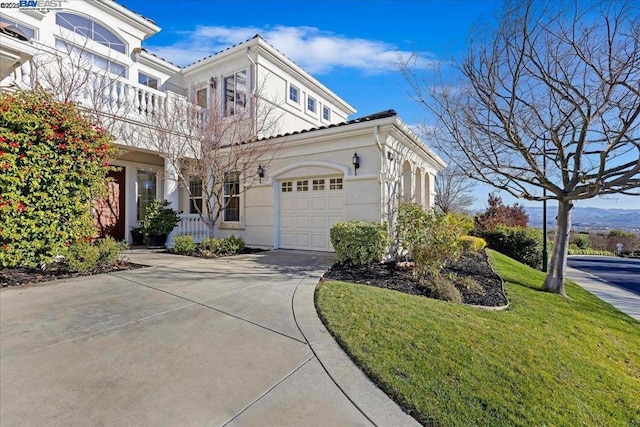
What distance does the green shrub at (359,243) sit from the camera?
7.35m

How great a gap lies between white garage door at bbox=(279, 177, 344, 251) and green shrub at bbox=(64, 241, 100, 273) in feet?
18.3

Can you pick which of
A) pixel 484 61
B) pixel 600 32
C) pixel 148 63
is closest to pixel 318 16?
pixel 484 61

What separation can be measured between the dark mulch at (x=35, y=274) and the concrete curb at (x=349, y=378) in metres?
4.53

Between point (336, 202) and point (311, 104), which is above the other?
point (311, 104)

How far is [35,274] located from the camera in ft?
18.2

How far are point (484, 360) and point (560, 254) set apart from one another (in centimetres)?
650

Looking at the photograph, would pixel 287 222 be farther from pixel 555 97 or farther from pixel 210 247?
pixel 555 97

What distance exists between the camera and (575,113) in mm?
7461

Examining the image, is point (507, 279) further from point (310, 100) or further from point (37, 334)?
point (310, 100)

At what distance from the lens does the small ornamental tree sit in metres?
5.18

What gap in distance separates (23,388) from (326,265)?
227 inches

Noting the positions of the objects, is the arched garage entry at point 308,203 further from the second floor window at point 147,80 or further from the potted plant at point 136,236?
the second floor window at point 147,80

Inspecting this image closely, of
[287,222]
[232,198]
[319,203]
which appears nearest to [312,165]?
[319,203]

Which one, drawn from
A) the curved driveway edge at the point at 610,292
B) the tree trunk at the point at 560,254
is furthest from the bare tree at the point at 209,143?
the curved driveway edge at the point at 610,292
